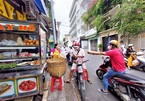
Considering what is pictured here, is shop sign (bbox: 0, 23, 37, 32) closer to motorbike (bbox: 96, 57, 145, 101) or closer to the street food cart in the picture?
the street food cart

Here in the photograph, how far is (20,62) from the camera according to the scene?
150 inches

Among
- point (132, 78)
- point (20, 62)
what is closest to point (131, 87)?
point (132, 78)

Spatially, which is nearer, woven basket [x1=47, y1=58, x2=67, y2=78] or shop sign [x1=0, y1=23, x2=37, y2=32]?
shop sign [x1=0, y1=23, x2=37, y2=32]

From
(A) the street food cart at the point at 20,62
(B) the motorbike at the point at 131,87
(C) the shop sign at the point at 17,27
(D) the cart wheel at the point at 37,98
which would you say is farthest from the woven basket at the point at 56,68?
(B) the motorbike at the point at 131,87

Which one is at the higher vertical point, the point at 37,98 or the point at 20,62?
the point at 20,62

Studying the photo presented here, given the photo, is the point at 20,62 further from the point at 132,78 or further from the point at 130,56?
the point at 130,56

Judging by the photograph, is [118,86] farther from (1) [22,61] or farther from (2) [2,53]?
(2) [2,53]

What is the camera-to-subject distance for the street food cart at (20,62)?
3.07 m

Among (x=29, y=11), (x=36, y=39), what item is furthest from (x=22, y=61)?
(x=29, y=11)

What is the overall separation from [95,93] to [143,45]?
26.9 ft

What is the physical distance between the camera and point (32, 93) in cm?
326

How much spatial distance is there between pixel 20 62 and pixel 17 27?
3.79ft

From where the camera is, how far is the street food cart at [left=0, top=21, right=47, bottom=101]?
3068 millimetres

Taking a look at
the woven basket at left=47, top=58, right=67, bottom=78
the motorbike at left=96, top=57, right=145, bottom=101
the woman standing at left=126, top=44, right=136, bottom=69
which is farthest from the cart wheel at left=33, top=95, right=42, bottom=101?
the woman standing at left=126, top=44, right=136, bottom=69
